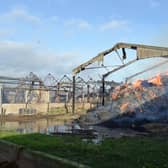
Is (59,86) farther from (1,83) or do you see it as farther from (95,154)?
(95,154)

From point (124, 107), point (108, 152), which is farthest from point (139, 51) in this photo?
point (108, 152)

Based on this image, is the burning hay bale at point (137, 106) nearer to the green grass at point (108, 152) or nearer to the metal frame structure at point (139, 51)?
the metal frame structure at point (139, 51)

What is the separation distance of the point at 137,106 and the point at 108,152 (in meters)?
12.6

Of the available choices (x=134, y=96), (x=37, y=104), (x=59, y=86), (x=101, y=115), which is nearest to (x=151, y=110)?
(x=134, y=96)

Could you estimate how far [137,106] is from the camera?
21.6 m

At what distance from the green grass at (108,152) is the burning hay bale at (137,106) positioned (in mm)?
9747

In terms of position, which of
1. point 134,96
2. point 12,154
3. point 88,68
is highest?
point 88,68

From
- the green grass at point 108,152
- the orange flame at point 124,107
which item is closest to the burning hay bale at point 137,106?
the orange flame at point 124,107

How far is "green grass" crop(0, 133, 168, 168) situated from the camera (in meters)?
7.78

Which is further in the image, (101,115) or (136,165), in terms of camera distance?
(101,115)

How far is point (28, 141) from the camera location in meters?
11.2

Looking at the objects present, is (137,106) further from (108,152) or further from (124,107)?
(108,152)

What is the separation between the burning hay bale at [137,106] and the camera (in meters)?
20.6

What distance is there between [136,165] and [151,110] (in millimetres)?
13621
